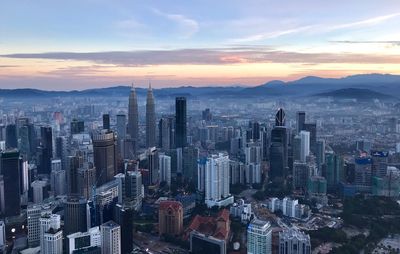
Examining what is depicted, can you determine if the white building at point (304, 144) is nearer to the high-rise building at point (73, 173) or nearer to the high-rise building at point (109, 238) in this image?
the high-rise building at point (73, 173)

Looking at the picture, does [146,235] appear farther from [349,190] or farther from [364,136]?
[364,136]

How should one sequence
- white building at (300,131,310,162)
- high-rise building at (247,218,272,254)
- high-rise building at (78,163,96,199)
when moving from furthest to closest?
1. white building at (300,131,310,162)
2. high-rise building at (78,163,96,199)
3. high-rise building at (247,218,272,254)

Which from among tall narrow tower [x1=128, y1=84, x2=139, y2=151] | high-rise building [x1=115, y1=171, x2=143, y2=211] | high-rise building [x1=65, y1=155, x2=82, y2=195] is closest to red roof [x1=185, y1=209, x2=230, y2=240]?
high-rise building [x1=115, y1=171, x2=143, y2=211]

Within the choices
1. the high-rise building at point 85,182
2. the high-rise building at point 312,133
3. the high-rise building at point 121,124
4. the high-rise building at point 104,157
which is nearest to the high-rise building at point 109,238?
the high-rise building at point 85,182

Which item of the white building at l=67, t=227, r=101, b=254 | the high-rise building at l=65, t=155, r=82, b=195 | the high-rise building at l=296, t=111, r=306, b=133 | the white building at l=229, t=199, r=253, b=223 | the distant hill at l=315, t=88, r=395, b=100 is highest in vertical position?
the distant hill at l=315, t=88, r=395, b=100

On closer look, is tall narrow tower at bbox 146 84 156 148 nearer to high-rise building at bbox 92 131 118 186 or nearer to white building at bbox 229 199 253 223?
high-rise building at bbox 92 131 118 186

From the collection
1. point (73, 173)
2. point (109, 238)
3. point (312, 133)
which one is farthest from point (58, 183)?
point (312, 133)
